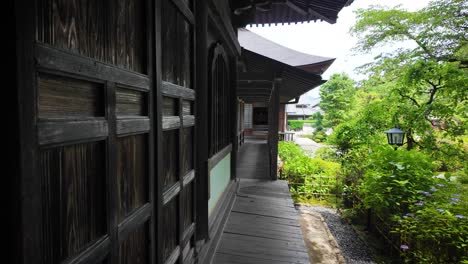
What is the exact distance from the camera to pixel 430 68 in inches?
275

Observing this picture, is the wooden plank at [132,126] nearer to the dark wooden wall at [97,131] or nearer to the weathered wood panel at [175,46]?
the dark wooden wall at [97,131]

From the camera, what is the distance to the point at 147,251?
1312mm

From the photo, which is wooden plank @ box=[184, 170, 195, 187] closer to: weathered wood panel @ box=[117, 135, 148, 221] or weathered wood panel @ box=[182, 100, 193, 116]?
weathered wood panel @ box=[182, 100, 193, 116]

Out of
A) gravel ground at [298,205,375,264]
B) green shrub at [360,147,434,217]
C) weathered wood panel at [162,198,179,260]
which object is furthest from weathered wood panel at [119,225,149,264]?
green shrub at [360,147,434,217]

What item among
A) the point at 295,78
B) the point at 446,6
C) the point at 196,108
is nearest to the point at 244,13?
the point at 295,78

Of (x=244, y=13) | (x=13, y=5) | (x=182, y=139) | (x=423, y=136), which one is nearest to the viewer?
(x=13, y=5)

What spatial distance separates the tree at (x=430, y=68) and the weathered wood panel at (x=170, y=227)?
801 cm

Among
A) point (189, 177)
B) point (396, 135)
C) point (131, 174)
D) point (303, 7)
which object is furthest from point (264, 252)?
point (396, 135)

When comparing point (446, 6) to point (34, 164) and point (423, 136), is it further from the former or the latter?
point (34, 164)

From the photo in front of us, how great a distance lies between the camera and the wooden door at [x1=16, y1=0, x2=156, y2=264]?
630mm

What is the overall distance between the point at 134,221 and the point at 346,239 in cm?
602

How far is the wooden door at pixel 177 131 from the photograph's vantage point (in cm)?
159

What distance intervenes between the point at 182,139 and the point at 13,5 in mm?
1422

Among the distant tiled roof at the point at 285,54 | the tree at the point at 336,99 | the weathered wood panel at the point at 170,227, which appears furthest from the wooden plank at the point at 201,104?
the tree at the point at 336,99
